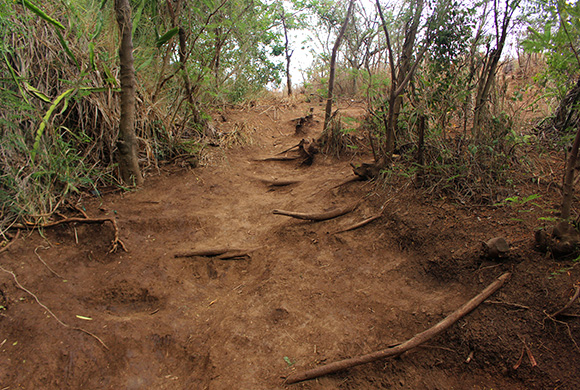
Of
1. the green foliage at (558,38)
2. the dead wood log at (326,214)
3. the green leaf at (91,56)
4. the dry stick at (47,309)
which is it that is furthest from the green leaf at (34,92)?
the green foliage at (558,38)

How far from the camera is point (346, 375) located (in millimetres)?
1979

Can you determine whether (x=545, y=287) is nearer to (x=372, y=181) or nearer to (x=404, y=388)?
(x=404, y=388)

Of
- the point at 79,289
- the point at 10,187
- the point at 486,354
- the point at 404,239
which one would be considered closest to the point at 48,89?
the point at 10,187

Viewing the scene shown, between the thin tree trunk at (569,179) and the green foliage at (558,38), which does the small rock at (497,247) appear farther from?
the green foliage at (558,38)

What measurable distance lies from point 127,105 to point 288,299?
297 centimetres

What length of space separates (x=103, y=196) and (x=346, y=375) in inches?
130

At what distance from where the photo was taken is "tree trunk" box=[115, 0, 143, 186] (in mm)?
3807

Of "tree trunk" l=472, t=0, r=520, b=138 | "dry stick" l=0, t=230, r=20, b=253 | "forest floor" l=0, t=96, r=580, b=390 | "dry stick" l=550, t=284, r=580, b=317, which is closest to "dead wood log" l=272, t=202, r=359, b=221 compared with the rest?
"forest floor" l=0, t=96, r=580, b=390

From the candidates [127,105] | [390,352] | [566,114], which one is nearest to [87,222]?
[127,105]

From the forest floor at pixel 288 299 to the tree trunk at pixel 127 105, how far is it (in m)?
0.38

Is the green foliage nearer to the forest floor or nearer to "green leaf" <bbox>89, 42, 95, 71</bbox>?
the forest floor

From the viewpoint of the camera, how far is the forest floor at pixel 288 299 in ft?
6.25

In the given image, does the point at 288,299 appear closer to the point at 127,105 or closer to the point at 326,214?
the point at 326,214

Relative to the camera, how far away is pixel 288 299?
8.70 feet
